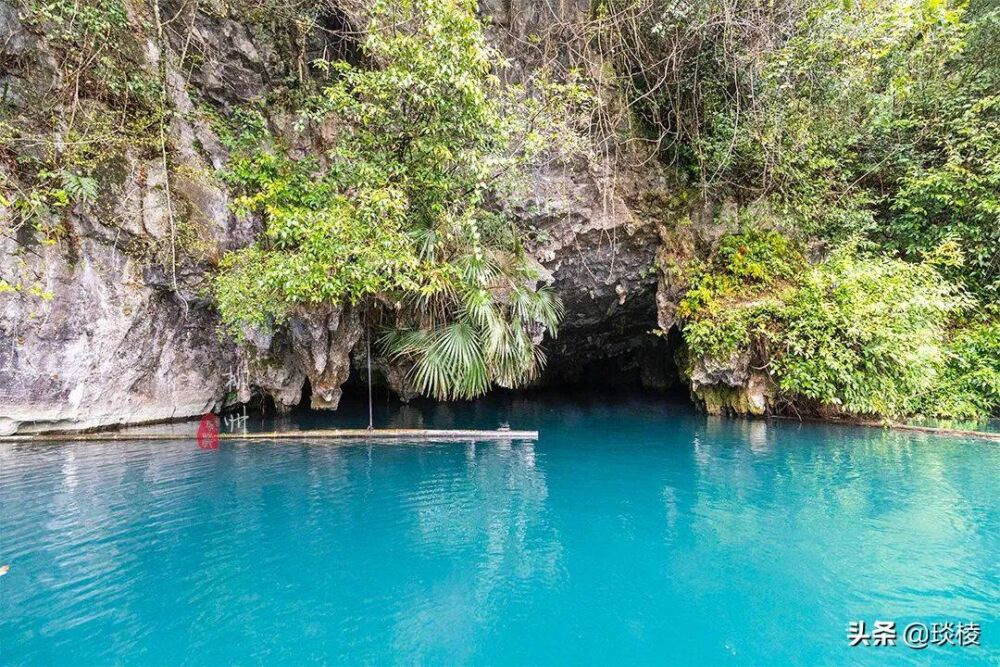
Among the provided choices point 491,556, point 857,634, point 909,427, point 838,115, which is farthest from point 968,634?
point 838,115

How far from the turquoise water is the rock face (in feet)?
6.28

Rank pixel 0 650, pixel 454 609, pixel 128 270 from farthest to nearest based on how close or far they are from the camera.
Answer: pixel 128 270
pixel 454 609
pixel 0 650

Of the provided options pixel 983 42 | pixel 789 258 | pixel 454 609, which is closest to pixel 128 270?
pixel 454 609

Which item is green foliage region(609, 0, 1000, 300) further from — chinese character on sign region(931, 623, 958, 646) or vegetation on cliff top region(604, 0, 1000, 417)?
chinese character on sign region(931, 623, 958, 646)

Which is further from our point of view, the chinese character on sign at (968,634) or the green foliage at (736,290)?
the green foliage at (736,290)

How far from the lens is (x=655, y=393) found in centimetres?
1777

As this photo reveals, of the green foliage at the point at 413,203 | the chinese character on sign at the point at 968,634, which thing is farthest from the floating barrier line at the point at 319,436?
the chinese character on sign at the point at 968,634

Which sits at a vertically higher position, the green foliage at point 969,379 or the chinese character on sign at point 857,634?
the green foliage at point 969,379

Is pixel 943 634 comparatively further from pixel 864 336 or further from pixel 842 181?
pixel 842 181

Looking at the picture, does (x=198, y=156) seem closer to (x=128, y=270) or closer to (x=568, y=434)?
(x=128, y=270)

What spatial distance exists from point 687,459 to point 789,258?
20.4 feet

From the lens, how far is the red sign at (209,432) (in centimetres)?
868

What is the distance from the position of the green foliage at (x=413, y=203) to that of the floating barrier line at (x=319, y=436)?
130 cm

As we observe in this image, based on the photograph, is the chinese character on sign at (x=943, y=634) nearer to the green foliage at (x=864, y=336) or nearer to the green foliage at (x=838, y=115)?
the green foliage at (x=864, y=336)
